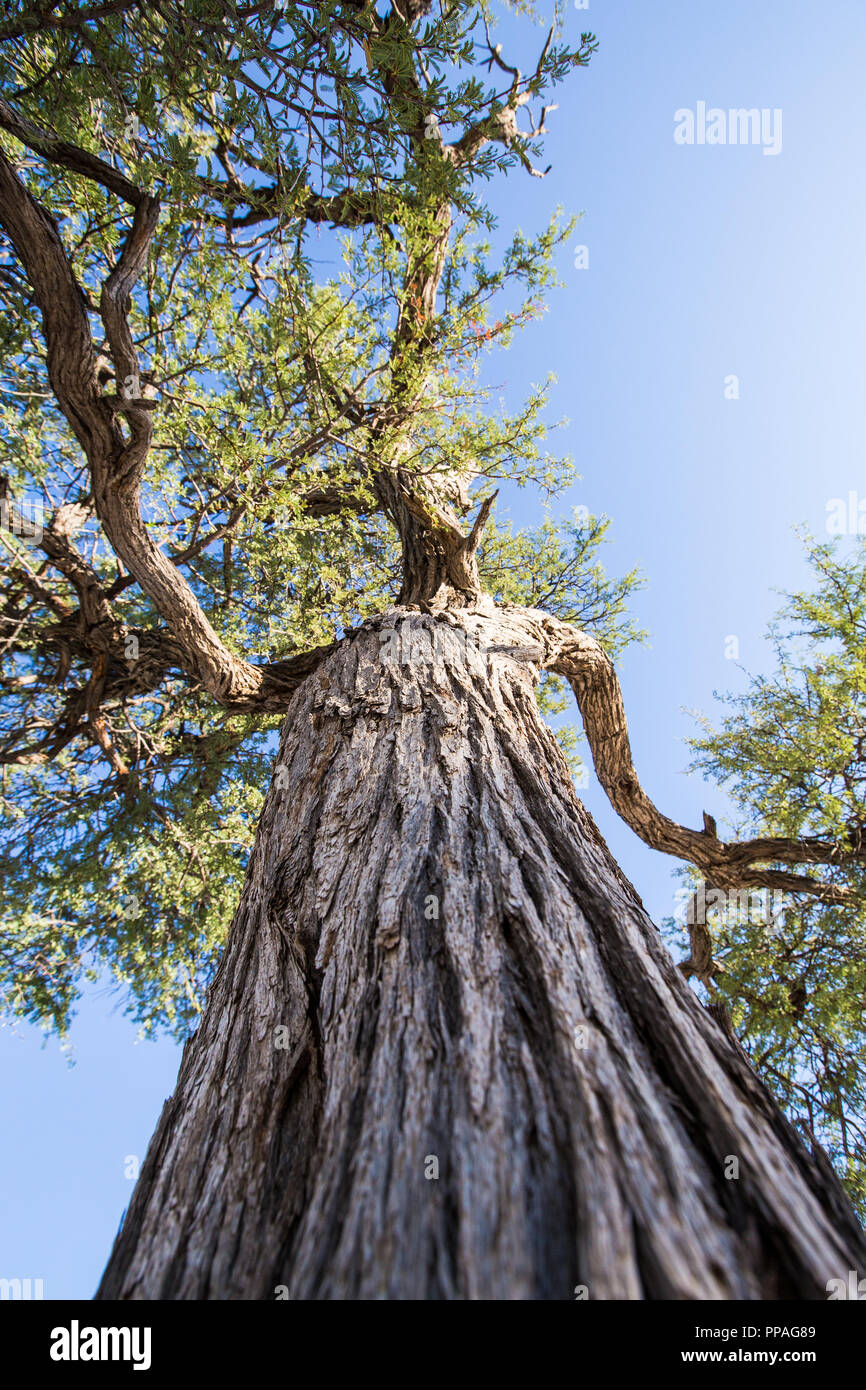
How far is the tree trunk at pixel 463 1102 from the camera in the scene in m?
0.87

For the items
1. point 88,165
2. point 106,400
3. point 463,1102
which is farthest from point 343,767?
point 88,165

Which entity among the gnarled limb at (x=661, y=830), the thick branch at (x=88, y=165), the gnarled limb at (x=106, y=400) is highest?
the thick branch at (x=88, y=165)

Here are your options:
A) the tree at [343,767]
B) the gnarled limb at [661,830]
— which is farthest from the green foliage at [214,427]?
the gnarled limb at [661,830]

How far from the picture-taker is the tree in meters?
0.97

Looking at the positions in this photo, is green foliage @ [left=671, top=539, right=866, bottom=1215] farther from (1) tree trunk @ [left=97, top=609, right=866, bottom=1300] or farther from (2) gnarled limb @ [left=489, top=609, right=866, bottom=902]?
(1) tree trunk @ [left=97, top=609, right=866, bottom=1300]

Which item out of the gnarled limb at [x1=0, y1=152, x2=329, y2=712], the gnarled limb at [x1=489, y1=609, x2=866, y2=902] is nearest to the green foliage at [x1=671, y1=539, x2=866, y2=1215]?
the gnarled limb at [x1=489, y1=609, x2=866, y2=902]

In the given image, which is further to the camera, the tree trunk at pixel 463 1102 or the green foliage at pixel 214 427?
the green foliage at pixel 214 427

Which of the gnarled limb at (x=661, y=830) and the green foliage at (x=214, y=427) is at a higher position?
the green foliage at (x=214, y=427)

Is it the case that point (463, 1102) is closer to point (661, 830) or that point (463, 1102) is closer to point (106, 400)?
point (106, 400)

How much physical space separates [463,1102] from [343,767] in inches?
51.4

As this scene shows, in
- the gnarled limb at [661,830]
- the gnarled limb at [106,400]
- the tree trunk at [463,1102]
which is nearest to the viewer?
the tree trunk at [463,1102]

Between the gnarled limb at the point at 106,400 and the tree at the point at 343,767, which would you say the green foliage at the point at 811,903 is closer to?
the tree at the point at 343,767

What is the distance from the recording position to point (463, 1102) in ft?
3.46
